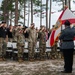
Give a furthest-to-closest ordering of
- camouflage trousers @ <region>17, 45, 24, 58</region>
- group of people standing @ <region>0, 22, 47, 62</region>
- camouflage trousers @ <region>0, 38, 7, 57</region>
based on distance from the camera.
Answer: camouflage trousers @ <region>0, 38, 7, 57</region> < group of people standing @ <region>0, 22, 47, 62</region> < camouflage trousers @ <region>17, 45, 24, 58</region>

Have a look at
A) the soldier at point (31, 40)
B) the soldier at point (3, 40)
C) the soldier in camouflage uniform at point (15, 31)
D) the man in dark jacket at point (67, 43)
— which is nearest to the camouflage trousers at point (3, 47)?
the soldier at point (3, 40)

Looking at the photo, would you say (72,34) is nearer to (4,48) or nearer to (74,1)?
(4,48)

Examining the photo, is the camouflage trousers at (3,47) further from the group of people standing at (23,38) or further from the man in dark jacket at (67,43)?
the man in dark jacket at (67,43)

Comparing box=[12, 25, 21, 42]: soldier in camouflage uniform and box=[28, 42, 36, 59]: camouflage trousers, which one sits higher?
box=[12, 25, 21, 42]: soldier in camouflage uniform

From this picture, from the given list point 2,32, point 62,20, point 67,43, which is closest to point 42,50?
point 2,32

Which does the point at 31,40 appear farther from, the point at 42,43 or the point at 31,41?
the point at 42,43

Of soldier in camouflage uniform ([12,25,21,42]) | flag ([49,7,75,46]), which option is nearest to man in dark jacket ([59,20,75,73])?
flag ([49,7,75,46])

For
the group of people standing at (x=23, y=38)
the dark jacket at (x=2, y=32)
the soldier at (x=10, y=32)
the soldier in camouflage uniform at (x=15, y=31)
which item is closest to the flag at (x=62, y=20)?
the group of people standing at (x=23, y=38)

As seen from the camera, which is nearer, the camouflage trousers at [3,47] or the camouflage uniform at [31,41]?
the camouflage uniform at [31,41]

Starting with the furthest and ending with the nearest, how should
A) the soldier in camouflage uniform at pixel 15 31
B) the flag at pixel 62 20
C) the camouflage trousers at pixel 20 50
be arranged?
the soldier in camouflage uniform at pixel 15 31 < the camouflage trousers at pixel 20 50 < the flag at pixel 62 20

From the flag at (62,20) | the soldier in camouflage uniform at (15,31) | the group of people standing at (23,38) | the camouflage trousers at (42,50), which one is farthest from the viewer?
the camouflage trousers at (42,50)

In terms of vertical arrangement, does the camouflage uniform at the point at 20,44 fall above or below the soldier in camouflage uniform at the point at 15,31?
below

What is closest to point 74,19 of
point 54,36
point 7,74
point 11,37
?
point 54,36

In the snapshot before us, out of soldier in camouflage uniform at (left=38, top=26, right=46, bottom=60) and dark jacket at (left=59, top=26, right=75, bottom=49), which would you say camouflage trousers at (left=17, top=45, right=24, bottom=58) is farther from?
dark jacket at (left=59, top=26, right=75, bottom=49)
